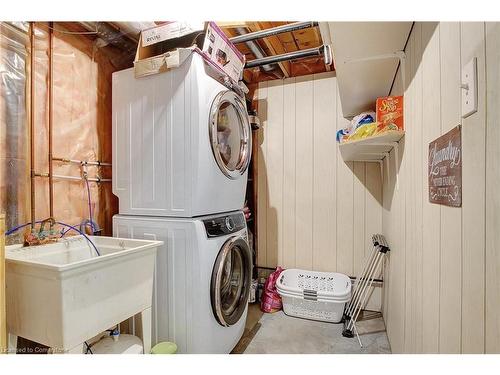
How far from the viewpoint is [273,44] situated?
7.80ft

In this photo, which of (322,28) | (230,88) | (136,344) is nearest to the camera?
(322,28)

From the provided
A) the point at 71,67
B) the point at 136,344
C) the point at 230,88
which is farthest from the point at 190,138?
the point at 136,344

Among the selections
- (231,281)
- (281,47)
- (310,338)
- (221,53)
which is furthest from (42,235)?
(281,47)

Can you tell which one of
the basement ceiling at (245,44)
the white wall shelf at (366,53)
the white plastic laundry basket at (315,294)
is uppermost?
the basement ceiling at (245,44)

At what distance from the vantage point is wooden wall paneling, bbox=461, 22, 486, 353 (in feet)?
2.04

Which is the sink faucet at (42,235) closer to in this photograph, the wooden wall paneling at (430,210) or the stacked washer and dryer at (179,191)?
the stacked washer and dryer at (179,191)

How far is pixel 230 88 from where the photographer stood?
189 cm

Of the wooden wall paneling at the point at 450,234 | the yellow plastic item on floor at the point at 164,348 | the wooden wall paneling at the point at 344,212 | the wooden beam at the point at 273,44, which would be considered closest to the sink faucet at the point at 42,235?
the yellow plastic item on floor at the point at 164,348

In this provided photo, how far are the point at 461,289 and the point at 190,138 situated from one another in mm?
1352

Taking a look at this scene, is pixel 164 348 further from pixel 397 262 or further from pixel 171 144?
pixel 397 262

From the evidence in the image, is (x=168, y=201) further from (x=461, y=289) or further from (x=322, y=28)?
(x=461, y=289)

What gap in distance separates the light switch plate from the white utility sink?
1356mm

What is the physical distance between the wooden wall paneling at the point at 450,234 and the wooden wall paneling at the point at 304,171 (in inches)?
74.4

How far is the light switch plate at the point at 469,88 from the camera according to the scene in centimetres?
65
